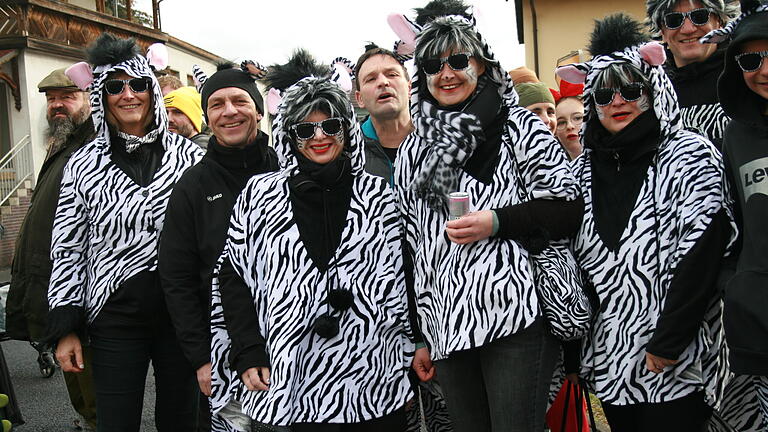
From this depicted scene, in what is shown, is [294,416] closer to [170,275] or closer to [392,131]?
[170,275]

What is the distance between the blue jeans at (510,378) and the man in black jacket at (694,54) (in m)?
1.52

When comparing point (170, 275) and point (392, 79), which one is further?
point (392, 79)

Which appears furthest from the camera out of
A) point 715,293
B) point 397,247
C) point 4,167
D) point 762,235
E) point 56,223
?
point 4,167

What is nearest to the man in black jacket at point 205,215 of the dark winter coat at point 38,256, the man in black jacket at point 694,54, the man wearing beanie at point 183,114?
the dark winter coat at point 38,256

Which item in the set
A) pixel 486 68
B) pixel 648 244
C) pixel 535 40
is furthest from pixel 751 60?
pixel 535 40

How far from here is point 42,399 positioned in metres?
6.02

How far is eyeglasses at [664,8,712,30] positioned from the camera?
133 inches

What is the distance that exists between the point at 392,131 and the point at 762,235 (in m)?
2.13

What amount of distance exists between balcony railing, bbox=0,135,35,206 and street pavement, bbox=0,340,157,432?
30.9ft

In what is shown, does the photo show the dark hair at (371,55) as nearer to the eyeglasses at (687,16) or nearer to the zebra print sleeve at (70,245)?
the eyeglasses at (687,16)

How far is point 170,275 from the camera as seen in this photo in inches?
126

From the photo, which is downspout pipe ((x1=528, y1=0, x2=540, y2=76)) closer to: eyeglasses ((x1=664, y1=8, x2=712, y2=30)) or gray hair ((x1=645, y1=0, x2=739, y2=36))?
gray hair ((x1=645, y1=0, x2=739, y2=36))

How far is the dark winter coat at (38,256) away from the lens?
14.1 feet

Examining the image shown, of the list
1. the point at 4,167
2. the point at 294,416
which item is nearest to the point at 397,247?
the point at 294,416
